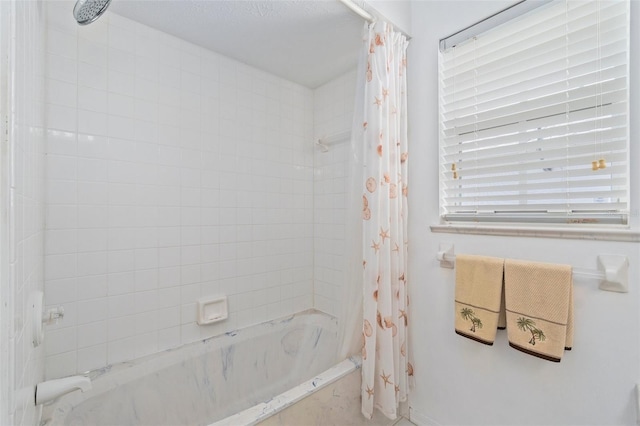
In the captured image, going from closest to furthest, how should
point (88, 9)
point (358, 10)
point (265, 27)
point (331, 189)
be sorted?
point (88, 9) → point (358, 10) → point (265, 27) → point (331, 189)

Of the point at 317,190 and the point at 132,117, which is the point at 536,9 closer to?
the point at 317,190

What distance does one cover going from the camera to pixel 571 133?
1.05 meters

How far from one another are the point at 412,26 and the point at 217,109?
126 centimetres

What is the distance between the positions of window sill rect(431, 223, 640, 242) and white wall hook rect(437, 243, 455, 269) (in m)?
0.08

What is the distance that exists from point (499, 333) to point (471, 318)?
0.16 meters

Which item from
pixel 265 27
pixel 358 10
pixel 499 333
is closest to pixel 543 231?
pixel 499 333

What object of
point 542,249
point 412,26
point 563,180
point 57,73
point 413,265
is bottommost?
point 413,265

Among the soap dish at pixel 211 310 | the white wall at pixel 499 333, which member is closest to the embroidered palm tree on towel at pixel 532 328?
the white wall at pixel 499 333

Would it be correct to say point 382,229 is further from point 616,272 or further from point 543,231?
point 616,272

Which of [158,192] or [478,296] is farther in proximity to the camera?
[158,192]

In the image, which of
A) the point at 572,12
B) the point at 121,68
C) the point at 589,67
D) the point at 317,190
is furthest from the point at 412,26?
the point at 121,68

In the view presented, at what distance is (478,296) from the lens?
1186 millimetres

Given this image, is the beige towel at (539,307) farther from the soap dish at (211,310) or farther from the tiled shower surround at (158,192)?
the soap dish at (211,310)

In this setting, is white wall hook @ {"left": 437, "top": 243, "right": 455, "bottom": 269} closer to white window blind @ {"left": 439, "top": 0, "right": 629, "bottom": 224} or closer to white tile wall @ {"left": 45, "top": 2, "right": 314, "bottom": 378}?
white window blind @ {"left": 439, "top": 0, "right": 629, "bottom": 224}
